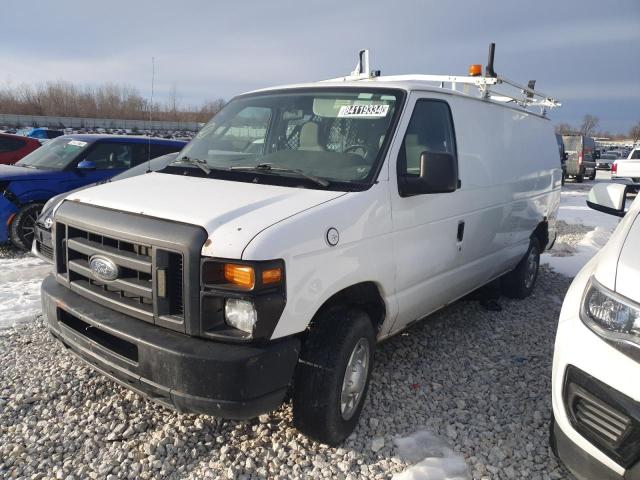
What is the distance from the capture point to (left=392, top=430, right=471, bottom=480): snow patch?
271cm

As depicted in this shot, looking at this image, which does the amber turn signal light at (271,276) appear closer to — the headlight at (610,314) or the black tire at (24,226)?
the headlight at (610,314)

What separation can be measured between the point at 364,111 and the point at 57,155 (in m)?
6.27

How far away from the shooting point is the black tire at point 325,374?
8.84ft

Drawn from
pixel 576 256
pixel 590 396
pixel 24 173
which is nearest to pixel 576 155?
pixel 576 256

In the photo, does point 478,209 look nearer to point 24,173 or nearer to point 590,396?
point 590,396

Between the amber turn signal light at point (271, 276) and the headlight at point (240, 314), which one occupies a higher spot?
the amber turn signal light at point (271, 276)

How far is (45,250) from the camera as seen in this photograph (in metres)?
5.67

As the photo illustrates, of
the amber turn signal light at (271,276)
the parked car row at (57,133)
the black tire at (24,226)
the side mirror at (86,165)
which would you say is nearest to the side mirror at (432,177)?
the amber turn signal light at (271,276)

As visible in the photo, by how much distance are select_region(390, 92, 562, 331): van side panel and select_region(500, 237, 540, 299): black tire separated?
271 mm

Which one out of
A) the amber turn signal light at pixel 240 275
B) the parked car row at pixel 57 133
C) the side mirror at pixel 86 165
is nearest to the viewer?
the amber turn signal light at pixel 240 275

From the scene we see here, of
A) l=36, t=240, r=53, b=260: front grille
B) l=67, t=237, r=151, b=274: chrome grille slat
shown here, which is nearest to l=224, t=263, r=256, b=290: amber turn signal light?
l=67, t=237, r=151, b=274: chrome grille slat

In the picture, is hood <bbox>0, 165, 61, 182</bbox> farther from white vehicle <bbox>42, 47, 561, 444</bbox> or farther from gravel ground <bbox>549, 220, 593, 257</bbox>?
gravel ground <bbox>549, 220, 593, 257</bbox>

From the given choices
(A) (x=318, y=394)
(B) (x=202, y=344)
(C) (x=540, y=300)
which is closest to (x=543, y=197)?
(C) (x=540, y=300)

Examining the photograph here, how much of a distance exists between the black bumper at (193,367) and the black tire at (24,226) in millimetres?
5349
